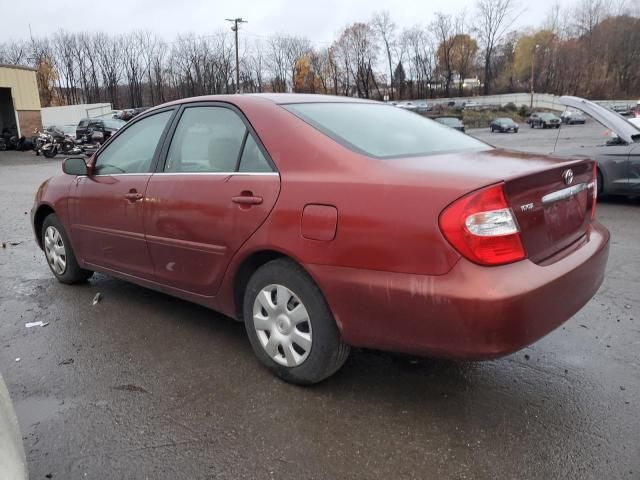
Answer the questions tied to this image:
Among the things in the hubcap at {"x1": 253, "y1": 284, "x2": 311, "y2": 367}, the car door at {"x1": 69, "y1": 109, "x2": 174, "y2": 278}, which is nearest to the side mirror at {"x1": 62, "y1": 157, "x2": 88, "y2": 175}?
the car door at {"x1": 69, "y1": 109, "x2": 174, "y2": 278}

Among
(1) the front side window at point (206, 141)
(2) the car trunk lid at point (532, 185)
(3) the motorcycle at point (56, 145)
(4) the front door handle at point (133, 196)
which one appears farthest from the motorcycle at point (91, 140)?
(2) the car trunk lid at point (532, 185)

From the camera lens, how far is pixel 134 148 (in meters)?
4.04

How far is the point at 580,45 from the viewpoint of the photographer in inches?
3287

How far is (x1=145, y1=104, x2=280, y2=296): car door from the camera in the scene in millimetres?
2980

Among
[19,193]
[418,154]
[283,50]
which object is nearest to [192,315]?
[418,154]

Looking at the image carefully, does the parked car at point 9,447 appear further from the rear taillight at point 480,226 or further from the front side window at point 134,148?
the front side window at point 134,148

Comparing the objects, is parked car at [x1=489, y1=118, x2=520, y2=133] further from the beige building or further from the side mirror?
the side mirror

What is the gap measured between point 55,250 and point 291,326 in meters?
3.06

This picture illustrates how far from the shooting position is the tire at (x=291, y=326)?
272 centimetres

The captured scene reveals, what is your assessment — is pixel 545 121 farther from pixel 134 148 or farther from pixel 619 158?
pixel 134 148

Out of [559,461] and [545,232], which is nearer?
[559,461]

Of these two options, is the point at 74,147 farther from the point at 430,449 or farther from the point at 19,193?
the point at 430,449

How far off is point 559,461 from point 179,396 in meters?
1.93

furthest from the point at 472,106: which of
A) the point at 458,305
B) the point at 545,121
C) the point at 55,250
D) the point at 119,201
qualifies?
the point at 458,305
